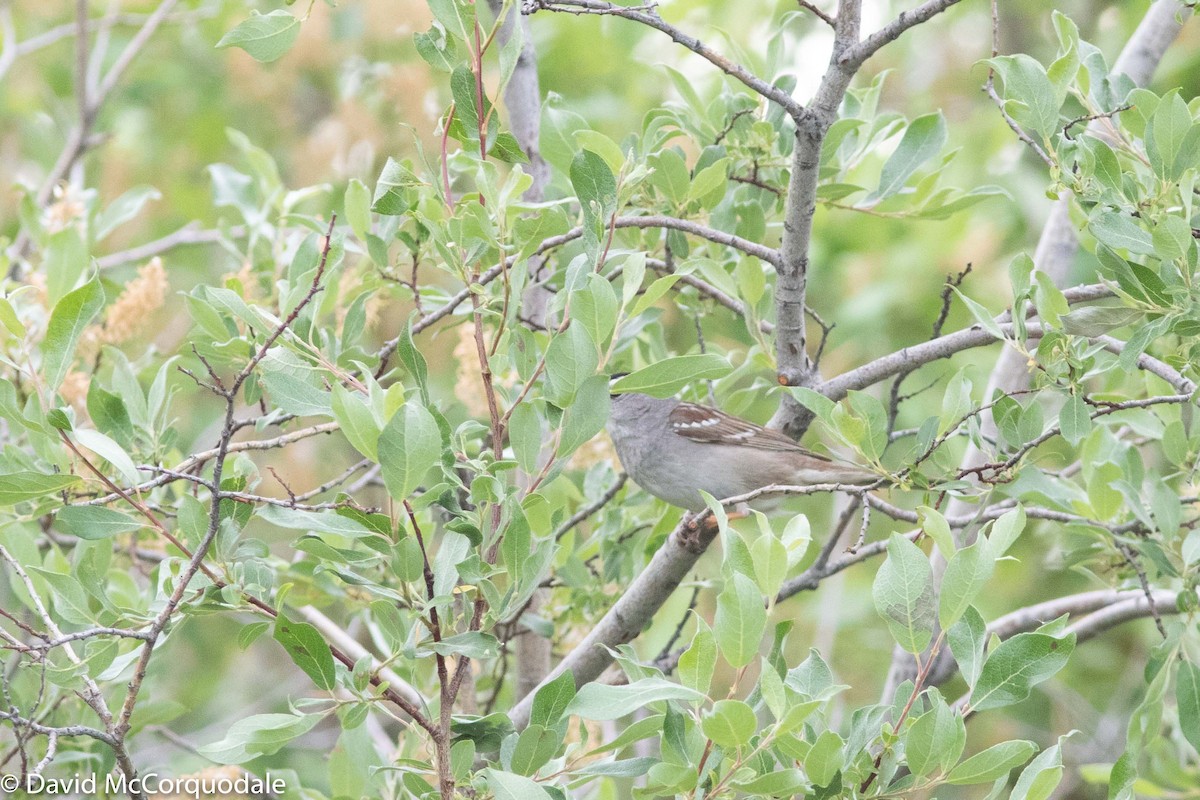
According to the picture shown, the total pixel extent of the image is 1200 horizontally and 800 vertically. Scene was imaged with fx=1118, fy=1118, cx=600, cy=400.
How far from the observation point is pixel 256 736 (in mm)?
2064

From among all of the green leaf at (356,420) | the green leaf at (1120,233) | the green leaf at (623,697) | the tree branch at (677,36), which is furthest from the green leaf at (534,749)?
the green leaf at (1120,233)

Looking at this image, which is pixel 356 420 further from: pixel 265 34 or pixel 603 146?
pixel 603 146

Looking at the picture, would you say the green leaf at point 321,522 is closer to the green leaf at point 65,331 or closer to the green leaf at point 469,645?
the green leaf at point 469,645

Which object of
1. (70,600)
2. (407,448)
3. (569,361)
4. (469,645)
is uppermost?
(569,361)

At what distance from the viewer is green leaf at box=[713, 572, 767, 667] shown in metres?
1.93

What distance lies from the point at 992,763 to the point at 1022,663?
186mm

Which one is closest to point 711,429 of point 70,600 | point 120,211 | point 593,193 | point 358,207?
point 358,207

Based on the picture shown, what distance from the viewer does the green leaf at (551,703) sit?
212cm

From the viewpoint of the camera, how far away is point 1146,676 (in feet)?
9.06

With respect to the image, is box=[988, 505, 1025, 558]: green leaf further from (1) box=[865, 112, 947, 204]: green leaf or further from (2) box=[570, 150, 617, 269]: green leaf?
(1) box=[865, 112, 947, 204]: green leaf

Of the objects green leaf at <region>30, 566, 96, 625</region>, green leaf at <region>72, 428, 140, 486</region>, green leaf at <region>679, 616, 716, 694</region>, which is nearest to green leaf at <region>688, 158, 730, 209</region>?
green leaf at <region>679, 616, 716, 694</region>

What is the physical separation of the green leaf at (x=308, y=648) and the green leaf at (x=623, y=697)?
0.48m

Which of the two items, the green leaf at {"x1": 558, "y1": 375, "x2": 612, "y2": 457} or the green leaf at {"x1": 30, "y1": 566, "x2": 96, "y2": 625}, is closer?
the green leaf at {"x1": 558, "y1": 375, "x2": 612, "y2": 457}

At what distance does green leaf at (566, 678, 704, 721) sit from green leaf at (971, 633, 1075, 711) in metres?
0.55
